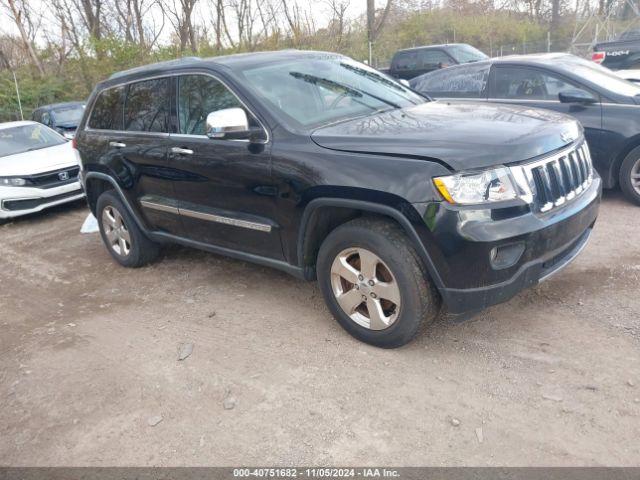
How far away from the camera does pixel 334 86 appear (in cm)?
401

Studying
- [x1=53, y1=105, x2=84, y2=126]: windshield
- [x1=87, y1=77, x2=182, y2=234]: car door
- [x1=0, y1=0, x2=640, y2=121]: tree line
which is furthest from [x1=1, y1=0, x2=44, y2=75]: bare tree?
[x1=87, y1=77, x2=182, y2=234]: car door

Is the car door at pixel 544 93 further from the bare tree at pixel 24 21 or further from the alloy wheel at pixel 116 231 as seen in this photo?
the bare tree at pixel 24 21

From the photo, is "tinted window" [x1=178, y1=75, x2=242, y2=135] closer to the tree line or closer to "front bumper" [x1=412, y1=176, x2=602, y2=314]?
"front bumper" [x1=412, y1=176, x2=602, y2=314]

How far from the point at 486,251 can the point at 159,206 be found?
2.83 meters

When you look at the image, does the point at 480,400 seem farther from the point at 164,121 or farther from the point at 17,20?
the point at 17,20

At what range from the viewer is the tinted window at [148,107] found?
4.40 metres

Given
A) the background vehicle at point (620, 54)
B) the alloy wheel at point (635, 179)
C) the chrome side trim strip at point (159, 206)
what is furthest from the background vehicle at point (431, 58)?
the chrome side trim strip at point (159, 206)

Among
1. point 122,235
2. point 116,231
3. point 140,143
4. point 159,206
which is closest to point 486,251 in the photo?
point 159,206

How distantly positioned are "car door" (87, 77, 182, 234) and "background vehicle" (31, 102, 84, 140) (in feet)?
26.6

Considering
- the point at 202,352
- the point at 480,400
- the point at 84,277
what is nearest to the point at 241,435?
the point at 202,352

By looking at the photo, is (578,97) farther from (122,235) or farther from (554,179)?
(122,235)

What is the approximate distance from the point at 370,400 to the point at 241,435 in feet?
2.32

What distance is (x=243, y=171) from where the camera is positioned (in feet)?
12.1

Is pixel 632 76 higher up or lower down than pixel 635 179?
higher up
